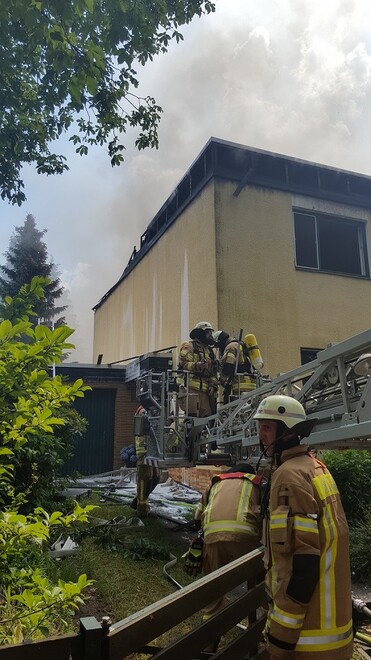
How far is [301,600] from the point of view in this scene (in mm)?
2020

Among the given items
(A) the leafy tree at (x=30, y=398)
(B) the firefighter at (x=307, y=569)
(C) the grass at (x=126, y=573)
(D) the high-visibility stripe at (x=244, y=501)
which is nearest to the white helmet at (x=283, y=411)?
(B) the firefighter at (x=307, y=569)

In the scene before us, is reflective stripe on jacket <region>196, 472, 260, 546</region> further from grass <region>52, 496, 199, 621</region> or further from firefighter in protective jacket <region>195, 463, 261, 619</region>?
grass <region>52, 496, 199, 621</region>

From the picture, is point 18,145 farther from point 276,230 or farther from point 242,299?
point 276,230

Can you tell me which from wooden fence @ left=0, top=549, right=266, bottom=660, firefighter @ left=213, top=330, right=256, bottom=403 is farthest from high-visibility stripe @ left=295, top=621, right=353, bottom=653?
firefighter @ left=213, top=330, right=256, bottom=403

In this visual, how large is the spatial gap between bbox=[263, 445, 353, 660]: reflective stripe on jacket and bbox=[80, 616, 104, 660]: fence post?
38.3 inches

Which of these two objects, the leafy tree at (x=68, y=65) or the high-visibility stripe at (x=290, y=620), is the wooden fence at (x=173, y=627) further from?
the leafy tree at (x=68, y=65)

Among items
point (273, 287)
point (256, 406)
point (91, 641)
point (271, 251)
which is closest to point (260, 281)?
point (273, 287)

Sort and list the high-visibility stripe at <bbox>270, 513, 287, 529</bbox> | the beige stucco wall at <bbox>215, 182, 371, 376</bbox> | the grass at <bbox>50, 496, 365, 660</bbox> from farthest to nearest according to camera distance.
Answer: the beige stucco wall at <bbox>215, 182, 371, 376</bbox> < the grass at <bbox>50, 496, 365, 660</bbox> < the high-visibility stripe at <bbox>270, 513, 287, 529</bbox>

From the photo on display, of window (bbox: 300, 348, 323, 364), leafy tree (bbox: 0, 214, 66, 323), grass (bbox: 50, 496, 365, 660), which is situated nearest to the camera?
grass (bbox: 50, 496, 365, 660)

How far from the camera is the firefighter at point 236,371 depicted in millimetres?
6457

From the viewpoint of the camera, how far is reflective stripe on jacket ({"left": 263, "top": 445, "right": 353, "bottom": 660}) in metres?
2.04

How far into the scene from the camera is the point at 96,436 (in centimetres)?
1372

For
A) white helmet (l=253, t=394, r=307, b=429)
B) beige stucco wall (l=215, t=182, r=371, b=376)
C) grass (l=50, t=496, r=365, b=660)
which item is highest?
beige stucco wall (l=215, t=182, r=371, b=376)

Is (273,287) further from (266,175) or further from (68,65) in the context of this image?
(68,65)
